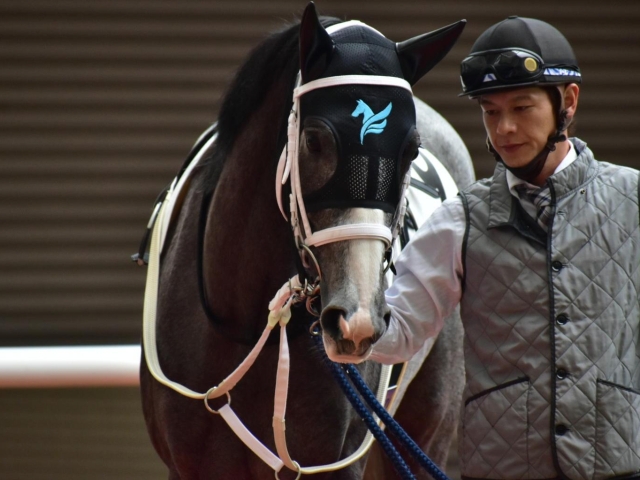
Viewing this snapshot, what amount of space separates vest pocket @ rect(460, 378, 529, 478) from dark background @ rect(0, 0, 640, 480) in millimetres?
3187

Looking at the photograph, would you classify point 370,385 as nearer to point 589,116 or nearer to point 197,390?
point 197,390

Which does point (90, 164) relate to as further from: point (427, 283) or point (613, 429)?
point (613, 429)

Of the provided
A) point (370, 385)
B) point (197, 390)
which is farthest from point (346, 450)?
point (197, 390)

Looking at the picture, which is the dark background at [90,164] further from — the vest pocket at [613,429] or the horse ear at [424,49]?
the vest pocket at [613,429]

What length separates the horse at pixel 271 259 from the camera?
2068 millimetres

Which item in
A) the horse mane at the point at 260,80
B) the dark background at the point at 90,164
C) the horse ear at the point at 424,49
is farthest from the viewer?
the dark background at the point at 90,164

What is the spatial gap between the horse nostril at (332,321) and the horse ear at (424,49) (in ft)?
2.13

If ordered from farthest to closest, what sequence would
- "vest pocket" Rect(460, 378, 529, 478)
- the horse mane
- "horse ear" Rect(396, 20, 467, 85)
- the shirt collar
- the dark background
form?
the dark background, the horse mane, "horse ear" Rect(396, 20, 467, 85), the shirt collar, "vest pocket" Rect(460, 378, 529, 478)

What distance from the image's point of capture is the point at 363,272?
6.54 ft

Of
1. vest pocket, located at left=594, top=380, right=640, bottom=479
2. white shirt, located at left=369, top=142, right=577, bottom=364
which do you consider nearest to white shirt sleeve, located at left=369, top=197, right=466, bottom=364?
white shirt, located at left=369, top=142, right=577, bottom=364

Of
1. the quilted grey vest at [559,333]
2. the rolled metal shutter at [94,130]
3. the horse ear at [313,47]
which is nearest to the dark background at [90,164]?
the rolled metal shutter at [94,130]

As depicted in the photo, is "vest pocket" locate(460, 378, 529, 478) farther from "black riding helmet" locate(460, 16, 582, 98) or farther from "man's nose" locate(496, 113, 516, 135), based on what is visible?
"black riding helmet" locate(460, 16, 582, 98)

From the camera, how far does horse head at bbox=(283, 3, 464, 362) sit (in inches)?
78.4

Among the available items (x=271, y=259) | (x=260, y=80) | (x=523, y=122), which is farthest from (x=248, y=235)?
(x=523, y=122)
